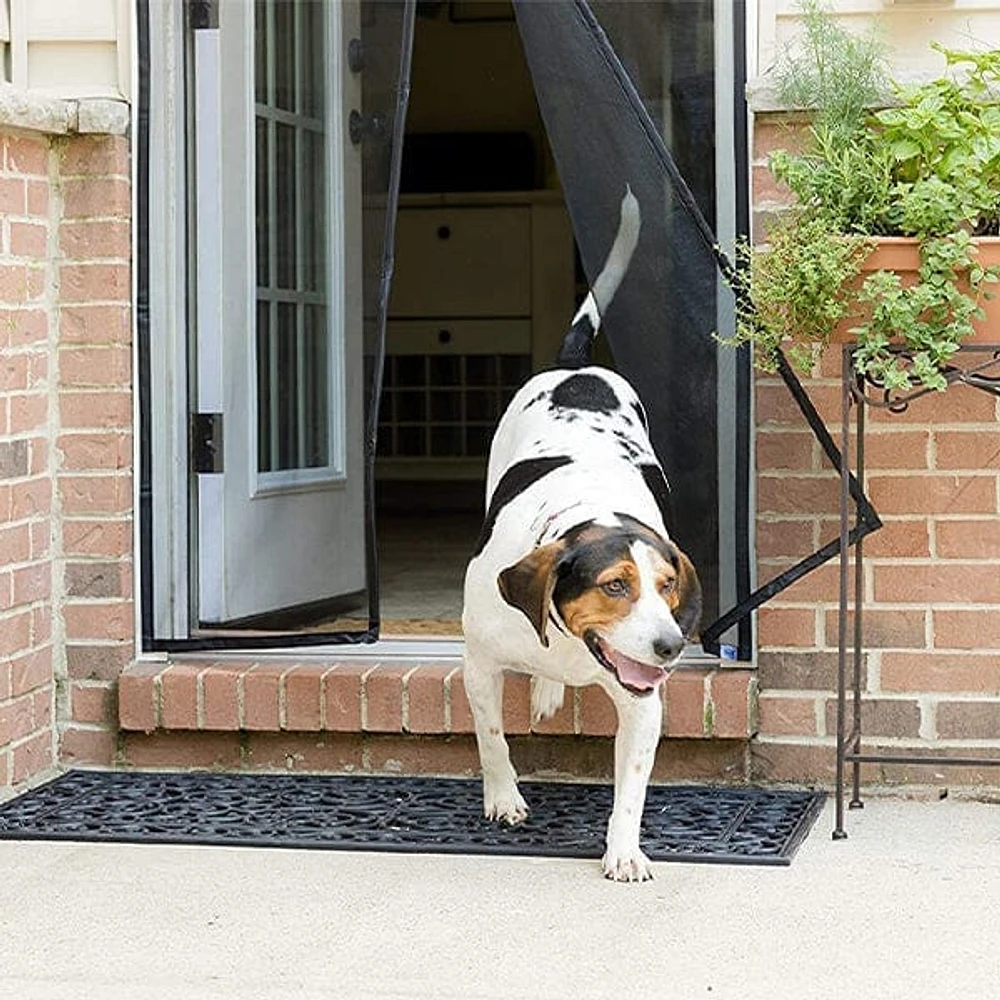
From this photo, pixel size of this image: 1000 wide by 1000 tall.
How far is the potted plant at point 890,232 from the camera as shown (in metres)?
3.97

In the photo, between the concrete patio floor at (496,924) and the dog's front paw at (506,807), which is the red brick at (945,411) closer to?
the concrete patio floor at (496,924)

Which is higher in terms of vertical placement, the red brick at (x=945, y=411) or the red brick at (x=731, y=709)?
the red brick at (x=945, y=411)

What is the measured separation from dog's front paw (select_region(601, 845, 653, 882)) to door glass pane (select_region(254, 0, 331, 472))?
171cm

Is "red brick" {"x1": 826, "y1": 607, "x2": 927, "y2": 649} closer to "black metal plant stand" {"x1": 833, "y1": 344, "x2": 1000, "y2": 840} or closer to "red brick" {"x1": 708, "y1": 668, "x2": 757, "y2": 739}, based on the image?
"black metal plant stand" {"x1": 833, "y1": 344, "x2": 1000, "y2": 840}

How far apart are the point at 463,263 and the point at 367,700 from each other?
465 cm

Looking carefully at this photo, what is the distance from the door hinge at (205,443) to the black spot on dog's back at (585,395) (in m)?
0.92

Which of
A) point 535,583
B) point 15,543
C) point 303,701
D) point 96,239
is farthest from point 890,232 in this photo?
point 15,543

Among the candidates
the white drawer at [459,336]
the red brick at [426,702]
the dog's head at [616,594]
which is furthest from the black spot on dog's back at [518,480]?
the white drawer at [459,336]

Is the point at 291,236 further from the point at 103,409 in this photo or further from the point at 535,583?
the point at 535,583

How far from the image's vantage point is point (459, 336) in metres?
9.07

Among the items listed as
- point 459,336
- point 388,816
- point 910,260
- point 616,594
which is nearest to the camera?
point 616,594

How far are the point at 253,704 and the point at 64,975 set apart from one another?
1.53 metres

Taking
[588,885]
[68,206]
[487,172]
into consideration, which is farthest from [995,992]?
[487,172]

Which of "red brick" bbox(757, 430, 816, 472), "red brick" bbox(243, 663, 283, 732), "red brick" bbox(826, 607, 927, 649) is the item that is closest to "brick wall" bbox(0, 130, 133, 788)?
"red brick" bbox(243, 663, 283, 732)
